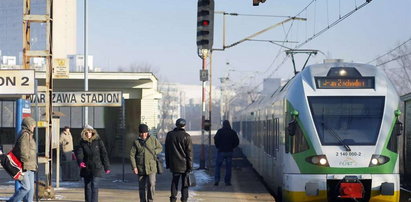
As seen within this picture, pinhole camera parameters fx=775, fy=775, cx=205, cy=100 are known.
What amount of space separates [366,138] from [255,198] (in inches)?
154

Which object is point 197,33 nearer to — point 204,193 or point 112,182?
point 204,193

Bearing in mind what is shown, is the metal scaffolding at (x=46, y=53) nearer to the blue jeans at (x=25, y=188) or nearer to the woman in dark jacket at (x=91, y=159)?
the woman in dark jacket at (x=91, y=159)

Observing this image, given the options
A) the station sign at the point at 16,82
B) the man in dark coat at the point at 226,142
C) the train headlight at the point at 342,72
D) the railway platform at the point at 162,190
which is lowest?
the railway platform at the point at 162,190

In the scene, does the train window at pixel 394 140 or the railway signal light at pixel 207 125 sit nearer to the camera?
the train window at pixel 394 140

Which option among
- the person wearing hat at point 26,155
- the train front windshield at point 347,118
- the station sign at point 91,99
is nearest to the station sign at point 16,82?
the person wearing hat at point 26,155

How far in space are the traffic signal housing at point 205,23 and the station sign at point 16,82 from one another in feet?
17.7

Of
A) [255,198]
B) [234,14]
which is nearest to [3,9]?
[234,14]

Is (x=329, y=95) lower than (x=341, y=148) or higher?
higher

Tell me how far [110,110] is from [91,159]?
21859 mm

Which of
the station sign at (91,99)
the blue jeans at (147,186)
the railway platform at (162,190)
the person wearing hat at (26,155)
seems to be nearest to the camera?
the person wearing hat at (26,155)

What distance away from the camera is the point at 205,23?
18.6 metres

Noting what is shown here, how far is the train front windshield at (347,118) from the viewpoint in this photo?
13751 mm

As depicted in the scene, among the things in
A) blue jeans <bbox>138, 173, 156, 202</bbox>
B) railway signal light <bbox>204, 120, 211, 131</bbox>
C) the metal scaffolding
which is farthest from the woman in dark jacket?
railway signal light <bbox>204, 120, 211, 131</bbox>

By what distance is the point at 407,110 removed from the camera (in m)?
19.5
